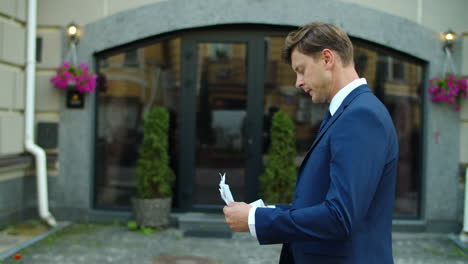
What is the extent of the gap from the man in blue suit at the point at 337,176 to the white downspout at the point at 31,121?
523 centimetres

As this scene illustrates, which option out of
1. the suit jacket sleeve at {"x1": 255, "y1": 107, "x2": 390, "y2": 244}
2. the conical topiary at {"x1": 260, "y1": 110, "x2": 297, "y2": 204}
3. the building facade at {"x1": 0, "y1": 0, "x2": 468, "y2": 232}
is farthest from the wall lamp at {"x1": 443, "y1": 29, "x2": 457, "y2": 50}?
the suit jacket sleeve at {"x1": 255, "y1": 107, "x2": 390, "y2": 244}

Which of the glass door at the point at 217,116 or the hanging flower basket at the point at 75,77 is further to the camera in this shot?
the glass door at the point at 217,116

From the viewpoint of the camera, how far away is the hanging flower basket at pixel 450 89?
6.32 metres

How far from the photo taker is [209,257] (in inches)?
211

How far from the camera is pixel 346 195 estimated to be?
5.21ft

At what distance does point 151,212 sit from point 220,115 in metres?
1.75

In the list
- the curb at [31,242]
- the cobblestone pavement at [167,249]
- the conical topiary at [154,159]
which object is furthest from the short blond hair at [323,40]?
the conical topiary at [154,159]

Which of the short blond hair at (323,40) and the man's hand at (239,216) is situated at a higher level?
the short blond hair at (323,40)

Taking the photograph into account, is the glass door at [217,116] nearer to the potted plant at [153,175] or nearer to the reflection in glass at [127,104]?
the reflection in glass at [127,104]

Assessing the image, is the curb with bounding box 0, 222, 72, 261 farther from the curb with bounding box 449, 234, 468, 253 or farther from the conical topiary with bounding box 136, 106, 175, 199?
the curb with bounding box 449, 234, 468, 253

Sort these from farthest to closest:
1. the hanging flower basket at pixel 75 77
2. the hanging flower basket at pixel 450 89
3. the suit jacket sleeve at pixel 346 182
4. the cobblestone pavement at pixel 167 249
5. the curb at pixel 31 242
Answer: the hanging flower basket at pixel 75 77, the hanging flower basket at pixel 450 89, the cobblestone pavement at pixel 167 249, the curb at pixel 31 242, the suit jacket sleeve at pixel 346 182

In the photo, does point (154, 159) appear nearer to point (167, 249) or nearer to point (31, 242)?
point (167, 249)

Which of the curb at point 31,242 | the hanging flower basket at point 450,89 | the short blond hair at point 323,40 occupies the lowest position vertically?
the curb at point 31,242

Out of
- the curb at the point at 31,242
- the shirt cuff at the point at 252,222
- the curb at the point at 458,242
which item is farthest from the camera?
the curb at the point at 458,242
